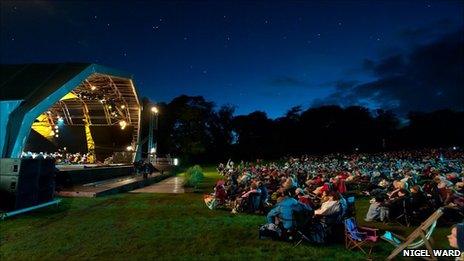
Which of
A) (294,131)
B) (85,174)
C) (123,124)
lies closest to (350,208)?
(85,174)

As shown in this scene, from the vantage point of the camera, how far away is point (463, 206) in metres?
10.6

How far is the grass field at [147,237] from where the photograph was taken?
6.91 meters

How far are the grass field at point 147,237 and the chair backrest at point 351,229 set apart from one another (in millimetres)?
373

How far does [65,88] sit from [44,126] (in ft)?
Result: 56.9

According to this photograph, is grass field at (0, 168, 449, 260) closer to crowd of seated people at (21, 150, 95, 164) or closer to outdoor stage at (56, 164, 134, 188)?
outdoor stage at (56, 164, 134, 188)

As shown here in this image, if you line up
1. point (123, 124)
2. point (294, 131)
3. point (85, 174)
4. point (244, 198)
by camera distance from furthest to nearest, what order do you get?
point (294, 131) → point (123, 124) → point (85, 174) → point (244, 198)

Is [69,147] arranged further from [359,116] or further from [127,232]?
[359,116]

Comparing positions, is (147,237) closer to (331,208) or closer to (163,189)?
(331,208)

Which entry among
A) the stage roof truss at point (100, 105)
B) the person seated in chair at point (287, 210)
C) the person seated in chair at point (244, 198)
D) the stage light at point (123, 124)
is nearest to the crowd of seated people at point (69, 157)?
the stage roof truss at point (100, 105)

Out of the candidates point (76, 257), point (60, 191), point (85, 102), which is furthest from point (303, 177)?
point (85, 102)

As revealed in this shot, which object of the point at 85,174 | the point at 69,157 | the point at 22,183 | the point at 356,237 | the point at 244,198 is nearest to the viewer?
the point at 356,237

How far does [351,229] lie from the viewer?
742 cm

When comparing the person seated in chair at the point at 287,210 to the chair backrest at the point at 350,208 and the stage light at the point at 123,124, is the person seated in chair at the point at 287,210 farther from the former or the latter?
the stage light at the point at 123,124

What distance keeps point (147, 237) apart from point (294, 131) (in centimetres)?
6785
